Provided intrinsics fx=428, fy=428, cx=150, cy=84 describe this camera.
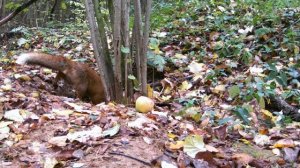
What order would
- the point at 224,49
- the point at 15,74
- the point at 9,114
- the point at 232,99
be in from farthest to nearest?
the point at 224,49, the point at 15,74, the point at 232,99, the point at 9,114

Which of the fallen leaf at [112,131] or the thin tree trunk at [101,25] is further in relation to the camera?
the thin tree trunk at [101,25]

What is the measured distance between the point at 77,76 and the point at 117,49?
1.18 meters

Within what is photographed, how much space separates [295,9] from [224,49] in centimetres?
192

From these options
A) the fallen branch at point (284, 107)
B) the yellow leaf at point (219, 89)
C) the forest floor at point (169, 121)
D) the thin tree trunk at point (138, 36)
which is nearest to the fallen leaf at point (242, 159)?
the forest floor at point (169, 121)

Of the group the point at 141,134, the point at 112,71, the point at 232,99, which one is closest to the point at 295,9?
the point at 232,99

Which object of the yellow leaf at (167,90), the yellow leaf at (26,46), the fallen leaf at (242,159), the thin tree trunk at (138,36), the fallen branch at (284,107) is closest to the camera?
the fallen leaf at (242,159)

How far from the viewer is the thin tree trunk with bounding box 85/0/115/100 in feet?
12.7

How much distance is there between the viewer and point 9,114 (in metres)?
3.16

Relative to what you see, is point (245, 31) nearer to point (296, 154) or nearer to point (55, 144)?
point (296, 154)

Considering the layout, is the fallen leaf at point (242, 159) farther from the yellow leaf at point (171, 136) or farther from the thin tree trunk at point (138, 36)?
the thin tree trunk at point (138, 36)

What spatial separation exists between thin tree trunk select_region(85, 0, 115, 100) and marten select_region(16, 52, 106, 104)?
2.29 ft

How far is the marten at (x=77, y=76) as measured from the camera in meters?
4.74

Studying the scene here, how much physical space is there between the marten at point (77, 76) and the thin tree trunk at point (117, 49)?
2.46 ft

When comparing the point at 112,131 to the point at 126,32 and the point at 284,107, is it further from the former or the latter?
the point at 284,107
